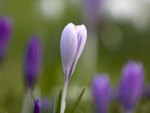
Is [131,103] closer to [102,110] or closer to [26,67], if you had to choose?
[102,110]

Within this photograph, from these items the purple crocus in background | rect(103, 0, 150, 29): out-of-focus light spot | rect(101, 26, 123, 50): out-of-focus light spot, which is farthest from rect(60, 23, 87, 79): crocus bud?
rect(103, 0, 150, 29): out-of-focus light spot

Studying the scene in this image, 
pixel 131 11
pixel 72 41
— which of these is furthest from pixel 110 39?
pixel 72 41

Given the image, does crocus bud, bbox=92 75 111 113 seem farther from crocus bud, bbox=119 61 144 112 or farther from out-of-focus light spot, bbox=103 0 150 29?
out-of-focus light spot, bbox=103 0 150 29

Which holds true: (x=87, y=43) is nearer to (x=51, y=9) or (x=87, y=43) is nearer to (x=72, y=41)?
(x=51, y=9)

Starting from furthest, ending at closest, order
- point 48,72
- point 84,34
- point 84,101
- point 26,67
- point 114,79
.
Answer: point 114,79 → point 48,72 → point 84,101 → point 26,67 → point 84,34

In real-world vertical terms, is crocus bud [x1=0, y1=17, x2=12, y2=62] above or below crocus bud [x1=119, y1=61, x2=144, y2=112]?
above

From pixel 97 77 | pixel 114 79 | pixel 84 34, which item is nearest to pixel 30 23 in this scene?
pixel 114 79
